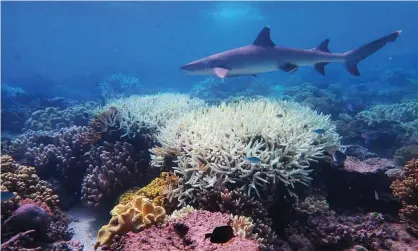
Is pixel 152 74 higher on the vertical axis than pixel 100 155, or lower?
higher

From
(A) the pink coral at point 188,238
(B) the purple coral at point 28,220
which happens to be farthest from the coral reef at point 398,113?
(B) the purple coral at point 28,220

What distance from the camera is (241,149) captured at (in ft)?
15.4

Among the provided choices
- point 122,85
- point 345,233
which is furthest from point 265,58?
point 122,85

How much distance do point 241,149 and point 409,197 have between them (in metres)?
2.92

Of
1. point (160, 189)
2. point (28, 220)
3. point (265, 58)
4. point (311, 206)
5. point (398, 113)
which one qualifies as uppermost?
point (398, 113)

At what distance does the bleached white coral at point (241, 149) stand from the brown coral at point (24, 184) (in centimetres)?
207

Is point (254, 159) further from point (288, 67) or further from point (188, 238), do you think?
point (288, 67)

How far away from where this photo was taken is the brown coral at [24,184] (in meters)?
5.14

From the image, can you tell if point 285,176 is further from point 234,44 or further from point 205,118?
point 234,44

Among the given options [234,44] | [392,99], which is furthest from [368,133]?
[234,44]

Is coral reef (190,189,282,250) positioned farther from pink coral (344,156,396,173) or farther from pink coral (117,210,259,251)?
pink coral (344,156,396,173)

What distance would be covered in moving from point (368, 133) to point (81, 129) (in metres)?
9.64

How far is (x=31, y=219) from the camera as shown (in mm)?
4215

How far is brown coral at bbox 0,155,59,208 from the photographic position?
202 inches
